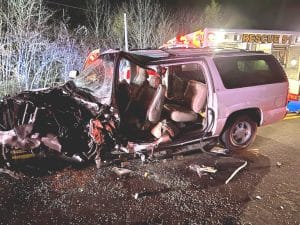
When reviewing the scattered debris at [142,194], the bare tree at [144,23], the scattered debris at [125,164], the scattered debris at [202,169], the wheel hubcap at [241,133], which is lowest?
the scattered debris at [142,194]

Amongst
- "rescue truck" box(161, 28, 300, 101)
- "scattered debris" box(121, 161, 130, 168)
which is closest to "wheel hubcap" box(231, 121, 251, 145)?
"scattered debris" box(121, 161, 130, 168)

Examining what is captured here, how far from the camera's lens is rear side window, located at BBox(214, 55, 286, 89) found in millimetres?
5273

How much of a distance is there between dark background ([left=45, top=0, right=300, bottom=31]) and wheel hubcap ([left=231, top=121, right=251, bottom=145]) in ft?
87.8

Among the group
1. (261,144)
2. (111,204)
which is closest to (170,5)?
(261,144)

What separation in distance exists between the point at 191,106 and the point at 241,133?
107 cm

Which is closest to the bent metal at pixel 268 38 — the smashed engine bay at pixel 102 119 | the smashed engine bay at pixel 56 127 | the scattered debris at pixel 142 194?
the smashed engine bay at pixel 102 119

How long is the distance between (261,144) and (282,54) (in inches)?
230

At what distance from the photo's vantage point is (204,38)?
9.55m

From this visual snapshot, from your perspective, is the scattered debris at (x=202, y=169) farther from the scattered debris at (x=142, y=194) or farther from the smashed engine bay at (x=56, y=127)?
the smashed engine bay at (x=56, y=127)

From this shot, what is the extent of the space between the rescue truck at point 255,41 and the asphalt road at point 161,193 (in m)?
5.01

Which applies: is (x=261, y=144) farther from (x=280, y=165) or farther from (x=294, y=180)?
(x=294, y=180)

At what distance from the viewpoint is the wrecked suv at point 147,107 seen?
4352mm

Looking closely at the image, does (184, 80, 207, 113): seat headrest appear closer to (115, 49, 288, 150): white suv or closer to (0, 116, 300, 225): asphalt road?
(115, 49, 288, 150): white suv

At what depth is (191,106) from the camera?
557 centimetres
